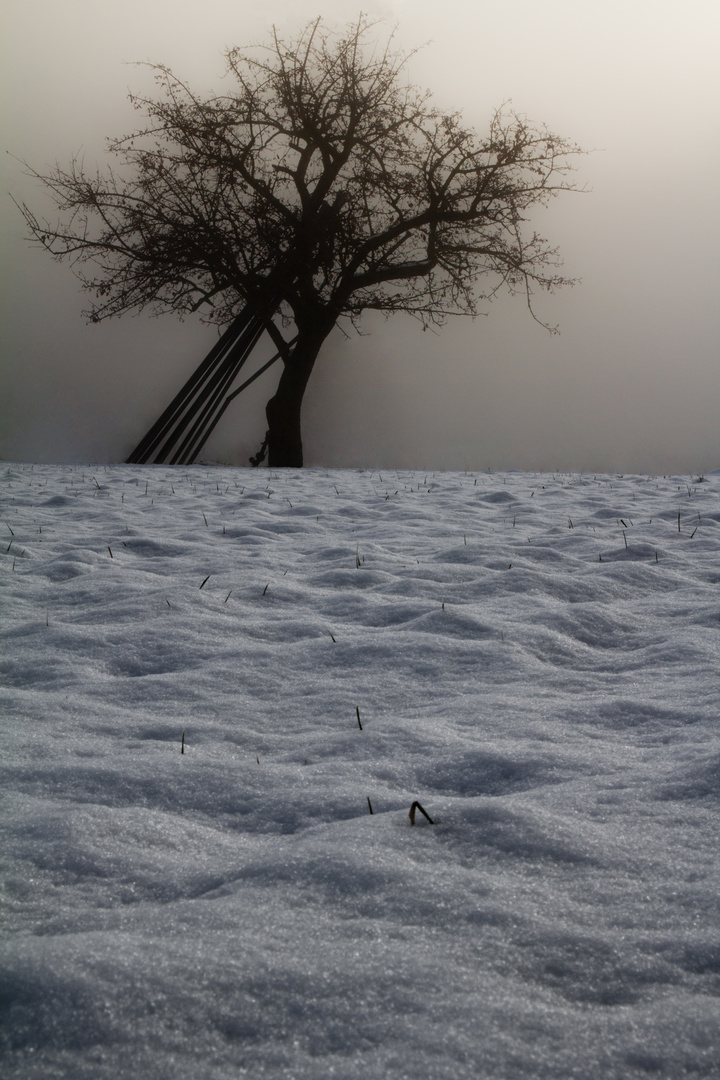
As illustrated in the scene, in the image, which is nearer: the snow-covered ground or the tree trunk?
the snow-covered ground

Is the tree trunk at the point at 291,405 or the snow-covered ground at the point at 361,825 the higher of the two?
the tree trunk at the point at 291,405

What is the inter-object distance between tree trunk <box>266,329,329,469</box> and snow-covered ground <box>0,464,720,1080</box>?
29.1 feet

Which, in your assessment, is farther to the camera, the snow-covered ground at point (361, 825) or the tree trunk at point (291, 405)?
the tree trunk at point (291, 405)

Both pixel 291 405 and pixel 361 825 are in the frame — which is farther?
pixel 291 405

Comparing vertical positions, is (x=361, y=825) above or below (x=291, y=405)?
below

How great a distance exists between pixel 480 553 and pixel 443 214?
31.5 feet

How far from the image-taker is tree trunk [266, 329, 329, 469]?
11.9 m

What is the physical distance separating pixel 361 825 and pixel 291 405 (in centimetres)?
1101

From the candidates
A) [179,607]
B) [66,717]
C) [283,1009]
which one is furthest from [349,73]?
[283,1009]

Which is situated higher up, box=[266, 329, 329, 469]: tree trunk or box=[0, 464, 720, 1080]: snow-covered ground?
box=[266, 329, 329, 469]: tree trunk

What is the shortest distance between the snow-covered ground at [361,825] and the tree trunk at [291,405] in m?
8.88

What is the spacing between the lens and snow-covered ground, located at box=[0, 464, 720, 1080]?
850 millimetres

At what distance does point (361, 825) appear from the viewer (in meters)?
1.27

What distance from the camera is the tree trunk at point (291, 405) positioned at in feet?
39.0
